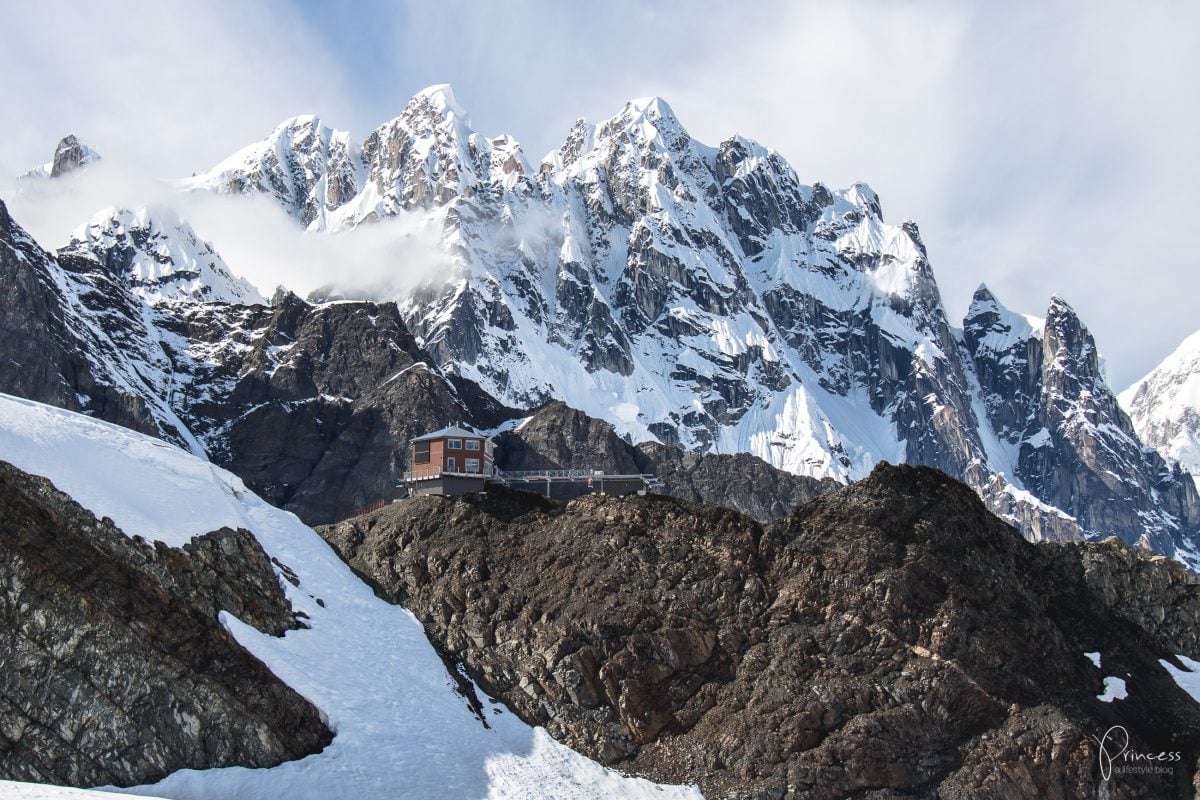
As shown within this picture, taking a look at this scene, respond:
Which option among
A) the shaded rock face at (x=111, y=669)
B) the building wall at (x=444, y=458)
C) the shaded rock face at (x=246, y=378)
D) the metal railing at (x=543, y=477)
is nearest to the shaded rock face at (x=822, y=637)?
the shaded rock face at (x=111, y=669)

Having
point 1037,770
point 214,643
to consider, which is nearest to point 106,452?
point 214,643

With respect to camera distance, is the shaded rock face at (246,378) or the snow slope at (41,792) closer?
the snow slope at (41,792)

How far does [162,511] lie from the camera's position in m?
57.8

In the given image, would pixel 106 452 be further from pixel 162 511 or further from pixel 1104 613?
pixel 1104 613

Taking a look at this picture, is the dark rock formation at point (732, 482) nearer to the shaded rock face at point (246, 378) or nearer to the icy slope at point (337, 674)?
the shaded rock face at point (246, 378)

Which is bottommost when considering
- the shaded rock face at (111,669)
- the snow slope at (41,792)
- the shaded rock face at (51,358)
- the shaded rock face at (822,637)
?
the snow slope at (41,792)

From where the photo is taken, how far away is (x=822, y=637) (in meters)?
56.7

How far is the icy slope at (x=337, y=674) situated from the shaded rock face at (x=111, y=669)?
1.21m

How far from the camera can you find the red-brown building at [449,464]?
290ft

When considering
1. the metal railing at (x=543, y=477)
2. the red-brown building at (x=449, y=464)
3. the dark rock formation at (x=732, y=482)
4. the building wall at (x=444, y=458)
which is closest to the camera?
the red-brown building at (x=449, y=464)

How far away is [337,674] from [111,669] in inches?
441

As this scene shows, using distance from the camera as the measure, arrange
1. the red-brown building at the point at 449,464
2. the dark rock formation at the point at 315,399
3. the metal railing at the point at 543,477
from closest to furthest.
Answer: the red-brown building at the point at 449,464
the metal railing at the point at 543,477
the dark rock formation at the point at 315,399

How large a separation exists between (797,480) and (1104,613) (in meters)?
131

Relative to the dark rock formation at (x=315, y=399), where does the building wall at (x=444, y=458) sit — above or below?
below
